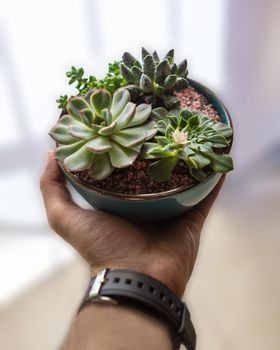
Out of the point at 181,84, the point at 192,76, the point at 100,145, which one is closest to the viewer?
the point at 100,145

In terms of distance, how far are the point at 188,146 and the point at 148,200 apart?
0.10m

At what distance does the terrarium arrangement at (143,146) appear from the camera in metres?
0.71

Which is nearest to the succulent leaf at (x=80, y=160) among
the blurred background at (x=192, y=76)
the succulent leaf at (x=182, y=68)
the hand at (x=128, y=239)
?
the hand at (x=128, y=239)

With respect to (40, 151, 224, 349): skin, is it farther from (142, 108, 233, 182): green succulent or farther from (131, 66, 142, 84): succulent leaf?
(131, 66, 142, 84): succulent leaf

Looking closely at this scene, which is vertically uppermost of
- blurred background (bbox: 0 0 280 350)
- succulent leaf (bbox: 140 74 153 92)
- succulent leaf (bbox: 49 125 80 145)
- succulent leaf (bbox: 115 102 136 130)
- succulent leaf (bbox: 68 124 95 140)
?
succulent leaf (bbox: 140 74 153 92)

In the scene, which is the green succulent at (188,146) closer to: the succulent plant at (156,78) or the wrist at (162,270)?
the succulent plant at (156,78)

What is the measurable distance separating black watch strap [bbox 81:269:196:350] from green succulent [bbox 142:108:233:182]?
16cm

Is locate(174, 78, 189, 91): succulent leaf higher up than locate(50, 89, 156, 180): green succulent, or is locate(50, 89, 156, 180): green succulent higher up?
locate(174, 78, 189, 91): succulent leaf

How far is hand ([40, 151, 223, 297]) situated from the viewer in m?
0.79

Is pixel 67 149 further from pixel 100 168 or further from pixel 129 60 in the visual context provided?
pixel 129 60

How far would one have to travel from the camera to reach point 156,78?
0.79 m

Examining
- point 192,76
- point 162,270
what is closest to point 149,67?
point 162,270

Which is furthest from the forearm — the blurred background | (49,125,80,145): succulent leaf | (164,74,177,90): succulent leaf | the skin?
the blurred background

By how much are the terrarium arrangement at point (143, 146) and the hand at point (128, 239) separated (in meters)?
0.04
